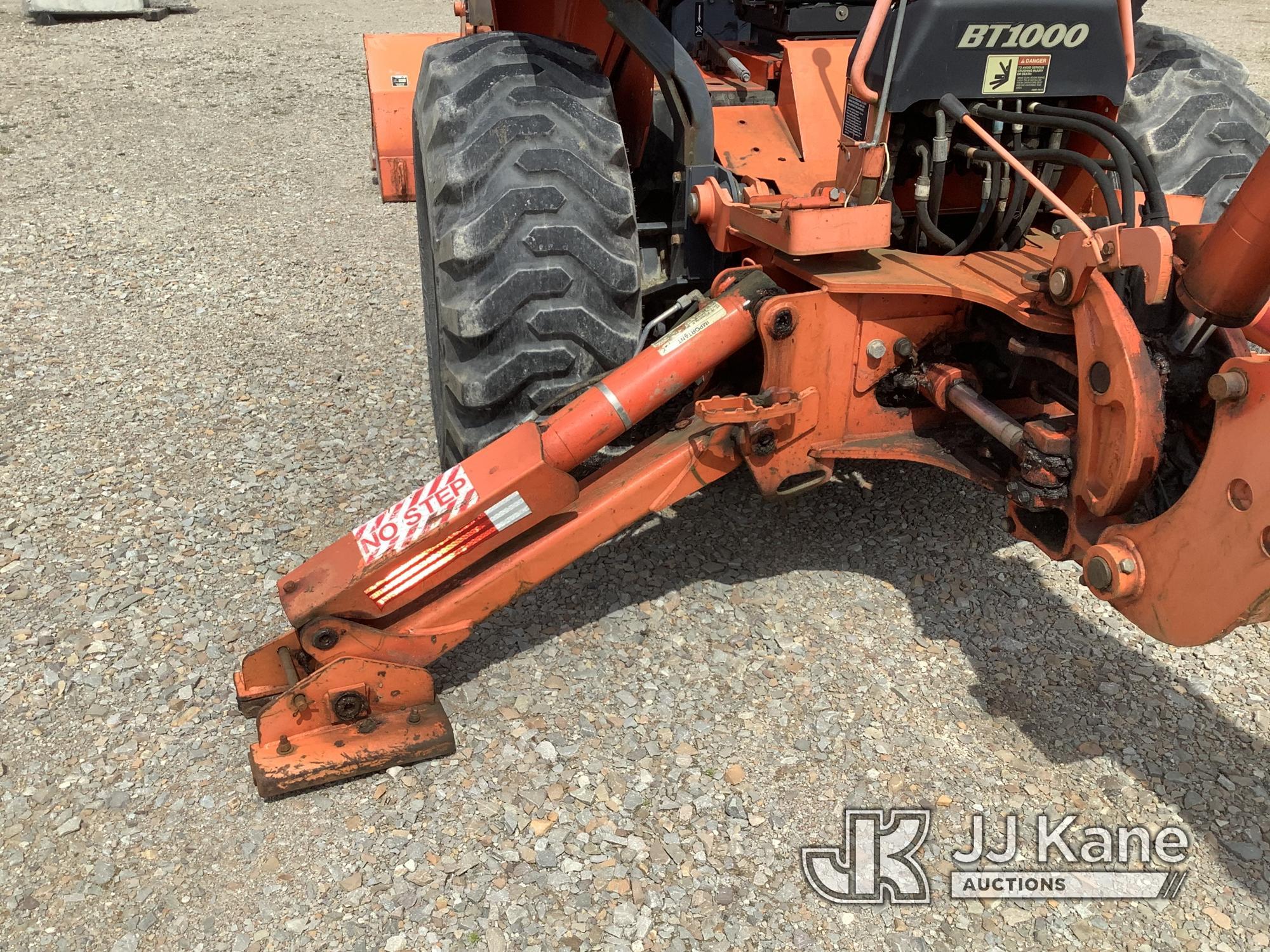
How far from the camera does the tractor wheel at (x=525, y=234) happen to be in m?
2.63

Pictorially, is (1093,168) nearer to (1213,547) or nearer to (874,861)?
(1213,547)

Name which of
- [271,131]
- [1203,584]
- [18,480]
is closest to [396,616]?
[1203,584]

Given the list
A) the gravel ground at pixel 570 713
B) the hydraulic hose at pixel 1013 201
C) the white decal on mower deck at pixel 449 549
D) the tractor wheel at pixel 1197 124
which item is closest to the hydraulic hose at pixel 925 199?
the hydraulic hose at pixel 1013 201

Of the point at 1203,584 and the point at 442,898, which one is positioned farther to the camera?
the point at 442,898

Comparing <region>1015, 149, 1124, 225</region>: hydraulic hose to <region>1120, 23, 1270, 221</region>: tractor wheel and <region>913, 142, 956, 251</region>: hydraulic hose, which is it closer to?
<region>913, 142, 956, 251</region>: hydraulic hose

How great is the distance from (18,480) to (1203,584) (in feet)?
12.9

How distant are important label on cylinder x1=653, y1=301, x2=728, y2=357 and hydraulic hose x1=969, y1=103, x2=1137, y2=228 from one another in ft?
2.70

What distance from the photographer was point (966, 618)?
10.0ft

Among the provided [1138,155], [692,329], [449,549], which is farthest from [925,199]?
[449,549]

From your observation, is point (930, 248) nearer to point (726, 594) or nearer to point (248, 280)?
point (726, 594)

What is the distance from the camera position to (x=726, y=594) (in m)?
3.14

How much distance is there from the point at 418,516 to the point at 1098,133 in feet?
6.08

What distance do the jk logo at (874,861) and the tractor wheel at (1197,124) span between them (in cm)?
247

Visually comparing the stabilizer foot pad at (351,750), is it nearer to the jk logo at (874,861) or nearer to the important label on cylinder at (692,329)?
the jk logo at (874,861)
